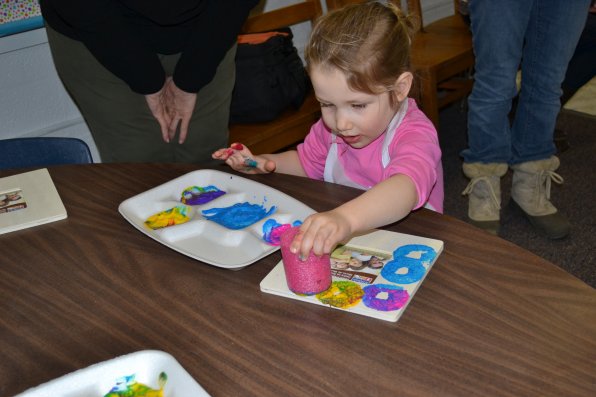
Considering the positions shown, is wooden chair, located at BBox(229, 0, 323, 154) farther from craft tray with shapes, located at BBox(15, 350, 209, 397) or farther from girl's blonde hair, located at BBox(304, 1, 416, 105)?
craft tray with shapes, located at BBox(15, 350, 209, 397)

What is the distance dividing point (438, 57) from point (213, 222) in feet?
5.87

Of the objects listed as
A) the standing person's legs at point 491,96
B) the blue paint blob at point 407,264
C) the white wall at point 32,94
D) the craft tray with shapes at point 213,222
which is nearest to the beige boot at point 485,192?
the standing person's legs at point 491,96

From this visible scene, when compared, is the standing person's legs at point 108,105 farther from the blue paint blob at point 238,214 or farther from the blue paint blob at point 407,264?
the blue paint blob at point 407,264

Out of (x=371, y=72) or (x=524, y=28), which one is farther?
(x=524, y=28)

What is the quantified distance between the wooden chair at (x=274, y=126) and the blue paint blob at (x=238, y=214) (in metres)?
1.08

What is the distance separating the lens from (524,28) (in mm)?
1821

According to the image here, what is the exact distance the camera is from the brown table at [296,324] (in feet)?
2.20

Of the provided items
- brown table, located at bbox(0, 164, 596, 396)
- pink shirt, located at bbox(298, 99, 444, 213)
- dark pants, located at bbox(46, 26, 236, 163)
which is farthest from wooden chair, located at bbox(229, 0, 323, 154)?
brown table, located at bbox(0, 164, 596, 396)

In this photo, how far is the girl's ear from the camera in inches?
43.2

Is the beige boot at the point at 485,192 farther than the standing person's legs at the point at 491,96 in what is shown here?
Yes

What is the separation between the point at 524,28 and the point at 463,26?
1.23 meters

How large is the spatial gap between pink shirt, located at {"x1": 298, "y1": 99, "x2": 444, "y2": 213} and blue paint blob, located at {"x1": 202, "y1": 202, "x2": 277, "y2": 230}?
0.70 feet

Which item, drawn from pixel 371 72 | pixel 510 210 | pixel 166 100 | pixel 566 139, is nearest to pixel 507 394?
pixel 371 72

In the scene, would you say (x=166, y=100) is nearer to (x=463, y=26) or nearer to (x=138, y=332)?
(x=138, y=332)
